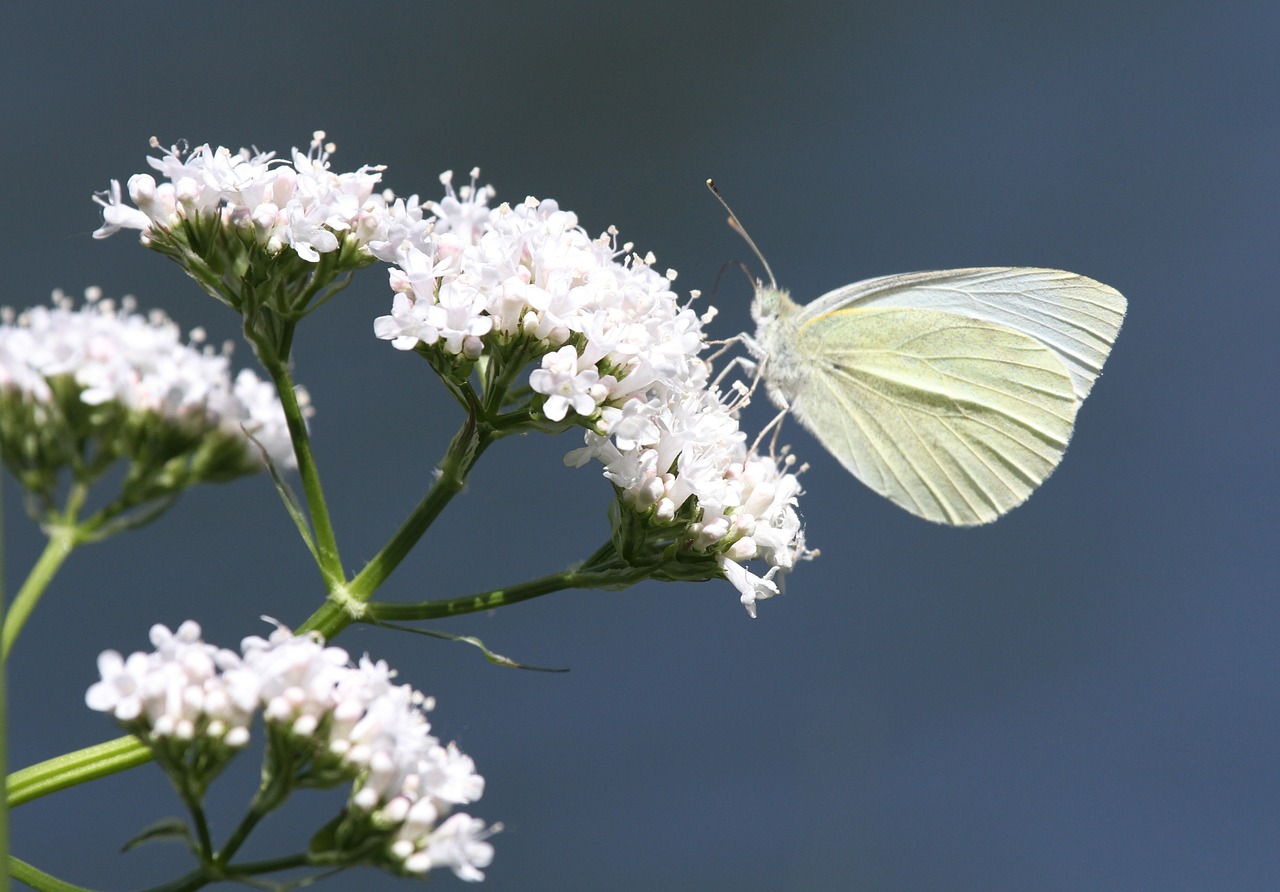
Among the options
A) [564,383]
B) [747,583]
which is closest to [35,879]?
[564,383]

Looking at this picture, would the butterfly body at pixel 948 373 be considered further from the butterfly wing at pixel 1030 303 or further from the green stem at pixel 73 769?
the green stem at pixel 73 769

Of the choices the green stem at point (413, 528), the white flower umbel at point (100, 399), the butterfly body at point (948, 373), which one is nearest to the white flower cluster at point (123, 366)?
the white flower umbel at point (100, 399)

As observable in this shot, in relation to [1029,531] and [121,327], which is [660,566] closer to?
[121,327]

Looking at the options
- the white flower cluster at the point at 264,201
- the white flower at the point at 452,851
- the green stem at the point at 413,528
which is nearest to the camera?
the white flower at the point at 452,851

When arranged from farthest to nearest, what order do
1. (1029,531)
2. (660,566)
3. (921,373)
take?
(1029,531) → (921,373) → (660,566)

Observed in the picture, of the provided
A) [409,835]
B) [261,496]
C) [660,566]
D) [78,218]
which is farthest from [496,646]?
[409,835]

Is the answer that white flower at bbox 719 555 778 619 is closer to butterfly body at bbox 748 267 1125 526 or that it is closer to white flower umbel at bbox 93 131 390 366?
white flower umbel at bbox 93 131 390 366

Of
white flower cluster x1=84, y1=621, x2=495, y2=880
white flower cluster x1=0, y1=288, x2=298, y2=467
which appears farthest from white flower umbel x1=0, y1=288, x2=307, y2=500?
white flower cluster x1=84, y1=621, x2=495, y2=880
